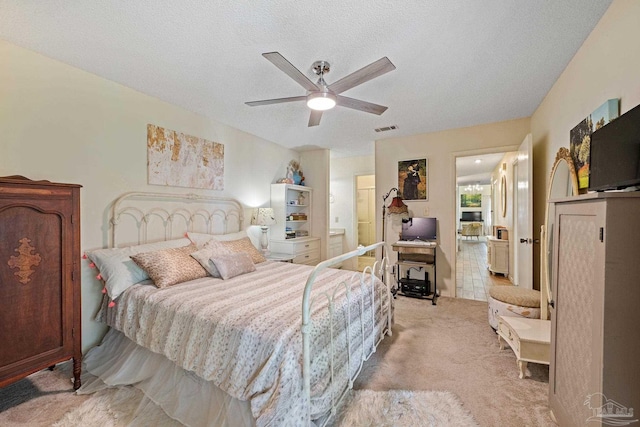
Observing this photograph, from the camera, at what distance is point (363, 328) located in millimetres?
2092

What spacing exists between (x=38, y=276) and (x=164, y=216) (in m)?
1.30

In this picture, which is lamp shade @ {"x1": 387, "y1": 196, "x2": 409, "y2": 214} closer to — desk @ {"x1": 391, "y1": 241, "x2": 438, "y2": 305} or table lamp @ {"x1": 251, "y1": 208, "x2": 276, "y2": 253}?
desk @ {"x1": 391, "y1": 241, "x2": 438, "y2": 305}

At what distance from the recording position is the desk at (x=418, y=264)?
3.83m

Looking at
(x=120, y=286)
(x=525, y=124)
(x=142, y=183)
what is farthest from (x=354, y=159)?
(x=120, y=286)

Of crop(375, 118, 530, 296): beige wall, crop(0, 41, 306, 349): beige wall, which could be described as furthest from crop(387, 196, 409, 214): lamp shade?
crop(0, 41, 306, 349): beige wall

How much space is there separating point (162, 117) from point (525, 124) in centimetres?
462

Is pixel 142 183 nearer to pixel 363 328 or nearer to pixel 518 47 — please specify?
pixel 363 328

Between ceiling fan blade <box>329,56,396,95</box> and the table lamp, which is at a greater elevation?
ceiling fan blade <box>329,56,396,95</box>

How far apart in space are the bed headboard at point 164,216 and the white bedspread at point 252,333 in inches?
30.7

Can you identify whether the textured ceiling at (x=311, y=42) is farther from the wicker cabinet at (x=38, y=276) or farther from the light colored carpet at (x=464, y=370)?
the light colored carpet at (x=464, y=370)

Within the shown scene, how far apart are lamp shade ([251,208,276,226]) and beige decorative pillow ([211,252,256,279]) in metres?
1.25

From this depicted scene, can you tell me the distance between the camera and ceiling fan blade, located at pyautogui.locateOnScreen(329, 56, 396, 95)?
67.2 inches

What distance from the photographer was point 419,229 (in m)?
4.20

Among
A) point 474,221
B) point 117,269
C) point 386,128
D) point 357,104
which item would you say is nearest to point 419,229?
point 386,128
